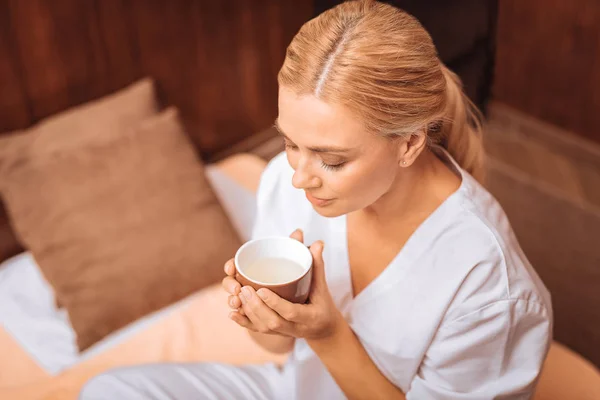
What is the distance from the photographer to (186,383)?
126 centimetres

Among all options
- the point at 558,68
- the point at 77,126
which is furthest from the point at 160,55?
the point at 558,68

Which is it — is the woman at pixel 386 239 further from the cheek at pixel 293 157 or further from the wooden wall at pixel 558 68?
the wooden wall at pixel 558 68

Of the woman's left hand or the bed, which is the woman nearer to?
the woman's left hand

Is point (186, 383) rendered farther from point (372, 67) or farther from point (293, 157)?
point (372, 67)

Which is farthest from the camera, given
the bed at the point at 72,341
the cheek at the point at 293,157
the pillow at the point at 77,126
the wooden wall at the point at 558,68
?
the wooden wall at the point at 558,68

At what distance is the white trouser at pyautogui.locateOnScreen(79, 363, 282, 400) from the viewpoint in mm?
1235

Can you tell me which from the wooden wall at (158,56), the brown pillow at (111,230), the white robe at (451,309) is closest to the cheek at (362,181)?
the white robe at (451,309)

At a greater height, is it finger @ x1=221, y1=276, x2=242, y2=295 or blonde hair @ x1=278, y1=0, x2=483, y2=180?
blonde hair @ x1=278, y1=0, x2=483, y2=180

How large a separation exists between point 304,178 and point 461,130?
0.99 feet

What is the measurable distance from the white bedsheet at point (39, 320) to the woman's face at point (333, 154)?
0.75m

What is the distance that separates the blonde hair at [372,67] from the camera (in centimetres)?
89

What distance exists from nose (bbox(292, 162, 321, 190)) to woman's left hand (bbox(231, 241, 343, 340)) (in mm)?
82

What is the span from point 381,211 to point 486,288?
0.21 meters

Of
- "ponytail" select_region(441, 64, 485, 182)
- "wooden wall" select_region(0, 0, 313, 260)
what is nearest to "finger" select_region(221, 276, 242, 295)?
"ponytail" select_region(441, 64, 485, 182)
